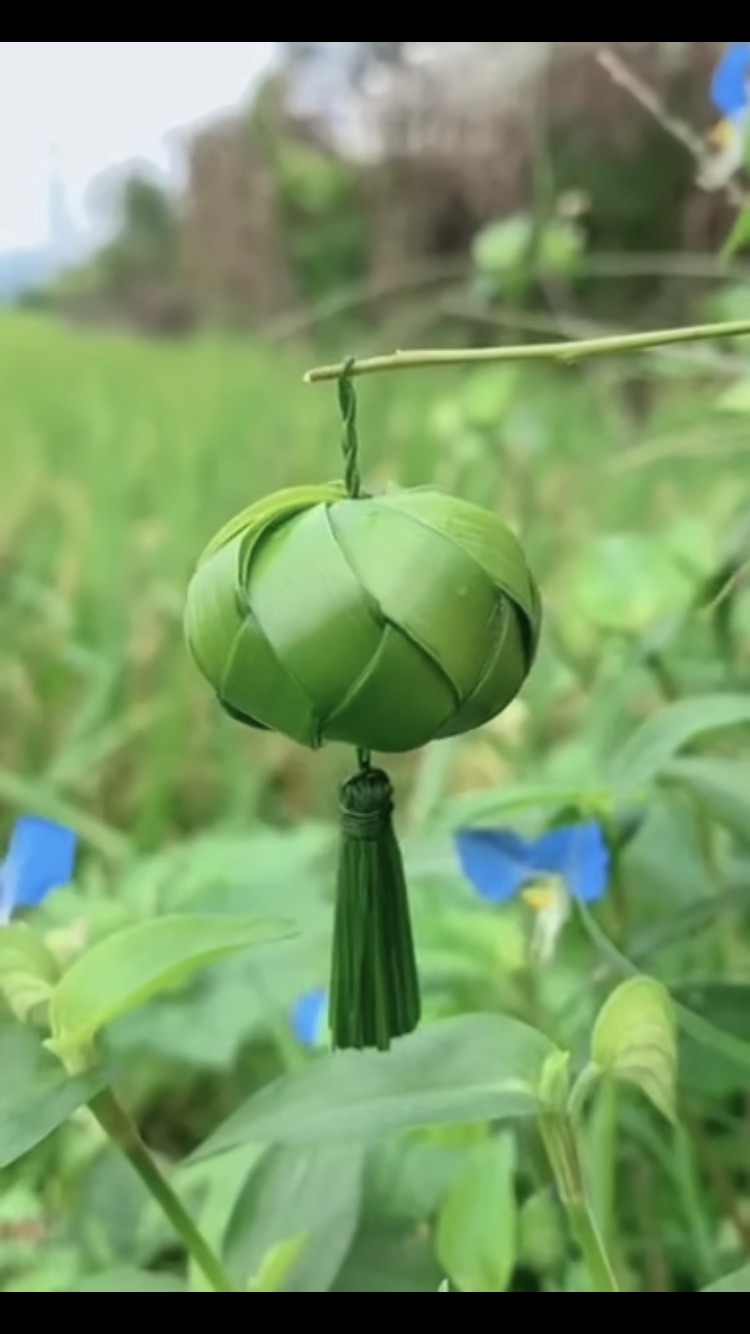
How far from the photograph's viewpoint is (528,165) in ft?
10.6

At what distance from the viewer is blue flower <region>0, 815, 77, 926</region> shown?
0.46m

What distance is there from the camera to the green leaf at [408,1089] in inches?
14.7

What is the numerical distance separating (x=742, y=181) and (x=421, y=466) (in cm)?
51

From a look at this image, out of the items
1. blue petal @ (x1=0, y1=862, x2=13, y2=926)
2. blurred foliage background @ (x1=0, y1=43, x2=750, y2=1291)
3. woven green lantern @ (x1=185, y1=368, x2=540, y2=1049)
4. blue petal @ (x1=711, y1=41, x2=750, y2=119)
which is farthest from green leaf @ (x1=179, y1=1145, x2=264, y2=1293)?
blue petal @ (x1=711, y1=41, x2=750, y2=119)

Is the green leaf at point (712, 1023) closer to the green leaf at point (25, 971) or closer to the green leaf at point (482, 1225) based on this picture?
the green leaf at point (482, 1225)

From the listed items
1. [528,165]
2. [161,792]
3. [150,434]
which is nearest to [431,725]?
[161,792]

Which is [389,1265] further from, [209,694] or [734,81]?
[209,694]

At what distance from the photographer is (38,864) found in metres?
0.46

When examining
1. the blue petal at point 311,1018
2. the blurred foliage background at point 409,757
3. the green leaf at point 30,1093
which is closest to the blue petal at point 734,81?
the blurred foliage background at point 409,757

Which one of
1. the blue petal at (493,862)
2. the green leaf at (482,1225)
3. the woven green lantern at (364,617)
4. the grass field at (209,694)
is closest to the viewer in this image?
the woven green lantern at (364,617)

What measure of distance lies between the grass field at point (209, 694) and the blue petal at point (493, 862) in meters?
0.06

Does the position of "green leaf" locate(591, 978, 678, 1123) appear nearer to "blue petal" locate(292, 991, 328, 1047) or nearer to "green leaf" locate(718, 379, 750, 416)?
"blue petal" locate(292, 991, 328, 1047)

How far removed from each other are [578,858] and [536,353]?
0.82ft

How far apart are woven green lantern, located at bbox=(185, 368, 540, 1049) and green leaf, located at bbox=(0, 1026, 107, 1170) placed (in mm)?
98
